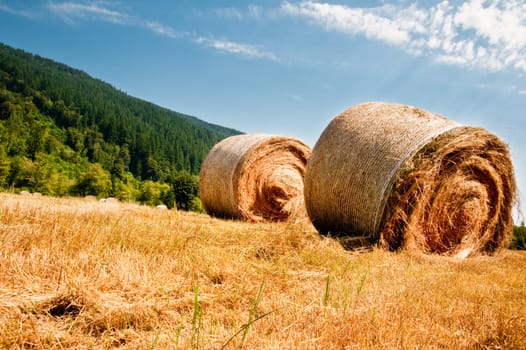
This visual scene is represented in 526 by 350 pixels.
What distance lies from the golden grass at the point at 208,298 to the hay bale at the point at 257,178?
551 centimetres

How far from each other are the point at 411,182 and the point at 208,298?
4.04 meters

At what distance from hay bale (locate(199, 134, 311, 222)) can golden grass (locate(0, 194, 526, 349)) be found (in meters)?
5.51

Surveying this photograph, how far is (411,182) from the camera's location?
18.4ft

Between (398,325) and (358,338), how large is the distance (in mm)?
304

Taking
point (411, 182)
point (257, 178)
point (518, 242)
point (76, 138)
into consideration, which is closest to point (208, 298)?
point (411, 182)

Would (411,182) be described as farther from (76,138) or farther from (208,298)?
(76,138)

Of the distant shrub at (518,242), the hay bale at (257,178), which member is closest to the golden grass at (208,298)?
the distant shrub at (518,242)

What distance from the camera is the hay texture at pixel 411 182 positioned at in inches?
221

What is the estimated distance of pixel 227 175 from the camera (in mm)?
9727

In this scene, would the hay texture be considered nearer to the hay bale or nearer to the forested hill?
the hay bale

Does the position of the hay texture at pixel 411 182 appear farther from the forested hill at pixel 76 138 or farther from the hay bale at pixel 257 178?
the forested hill at pixel 76 138

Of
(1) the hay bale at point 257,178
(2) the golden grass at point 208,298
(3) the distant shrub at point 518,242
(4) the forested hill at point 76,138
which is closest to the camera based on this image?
(2) the golden grass at point 208,298

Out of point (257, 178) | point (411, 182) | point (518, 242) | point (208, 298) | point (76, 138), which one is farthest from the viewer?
point (76, 138)

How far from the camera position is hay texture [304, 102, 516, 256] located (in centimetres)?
562
